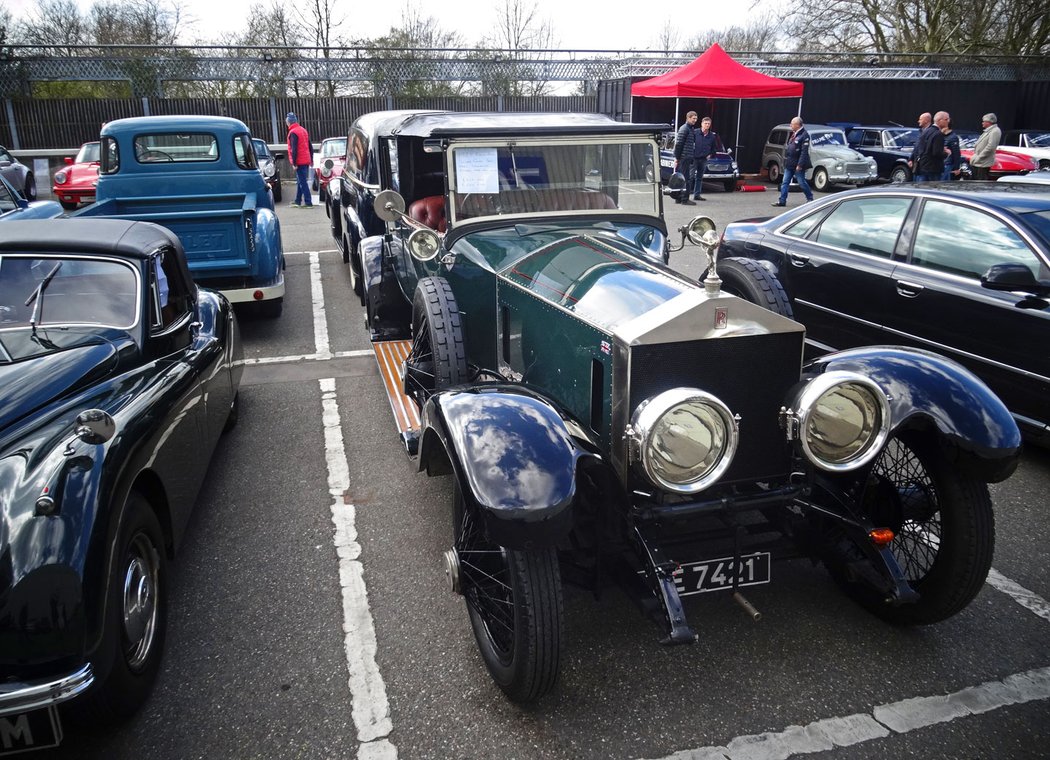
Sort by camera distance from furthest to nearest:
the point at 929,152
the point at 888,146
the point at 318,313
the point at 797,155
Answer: the point at 888,146
the point at 797,155
the point at 929,152
the point at 318,313

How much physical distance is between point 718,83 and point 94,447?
53.1 feet

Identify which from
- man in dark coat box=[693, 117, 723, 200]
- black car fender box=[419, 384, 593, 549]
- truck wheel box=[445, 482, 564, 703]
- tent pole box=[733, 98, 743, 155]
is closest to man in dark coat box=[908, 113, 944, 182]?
man in dark coat box=[693, 117, 723, 200]

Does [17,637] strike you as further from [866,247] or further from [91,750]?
[866,247]

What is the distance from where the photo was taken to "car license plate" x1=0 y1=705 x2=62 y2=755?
2154mm

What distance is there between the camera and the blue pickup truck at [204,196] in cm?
693

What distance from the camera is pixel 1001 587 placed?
3.45 meters

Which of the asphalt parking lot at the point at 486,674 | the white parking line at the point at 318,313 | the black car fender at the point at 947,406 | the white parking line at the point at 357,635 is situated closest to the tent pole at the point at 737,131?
the white parking line at the point at 318,313

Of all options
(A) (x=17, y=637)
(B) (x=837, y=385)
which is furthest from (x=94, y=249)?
(B) (x=837, y=385)

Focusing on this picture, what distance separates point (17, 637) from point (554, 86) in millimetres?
25629

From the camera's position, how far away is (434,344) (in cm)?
406

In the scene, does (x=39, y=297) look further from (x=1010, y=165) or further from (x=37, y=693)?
(x=1010, y=165)

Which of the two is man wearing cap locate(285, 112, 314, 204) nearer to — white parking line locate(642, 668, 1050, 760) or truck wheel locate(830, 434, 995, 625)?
truck wheel locate(830, 434, 995, 625)

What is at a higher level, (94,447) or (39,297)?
(39,297)

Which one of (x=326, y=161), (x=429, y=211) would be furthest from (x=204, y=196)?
(x=326, y=161)
